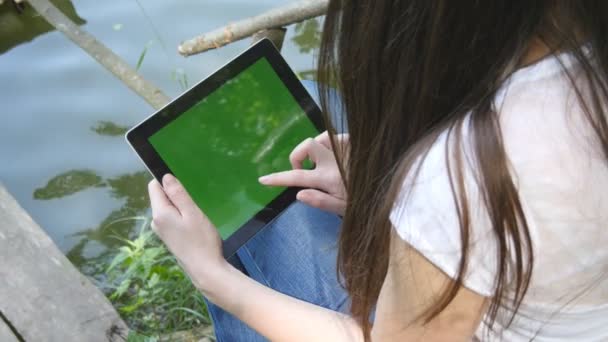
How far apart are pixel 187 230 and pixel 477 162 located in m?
0.56

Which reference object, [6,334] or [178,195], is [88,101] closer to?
[6,334]

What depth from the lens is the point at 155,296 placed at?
163 cm

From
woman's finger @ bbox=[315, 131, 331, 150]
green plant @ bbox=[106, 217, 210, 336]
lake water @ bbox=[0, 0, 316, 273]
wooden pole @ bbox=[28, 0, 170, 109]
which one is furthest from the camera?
A: lake water @ bbox=[0, 0, 316, 273]

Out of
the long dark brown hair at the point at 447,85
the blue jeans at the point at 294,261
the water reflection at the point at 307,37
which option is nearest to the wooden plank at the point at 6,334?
the blue jeans at the point at 294,261

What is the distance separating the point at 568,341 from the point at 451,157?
34cm

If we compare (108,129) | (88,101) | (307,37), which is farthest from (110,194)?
(307,37)

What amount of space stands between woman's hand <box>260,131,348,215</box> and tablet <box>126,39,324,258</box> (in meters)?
0.04

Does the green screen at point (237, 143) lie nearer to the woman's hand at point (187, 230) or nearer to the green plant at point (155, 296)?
the woman's hand at point (187, 230)

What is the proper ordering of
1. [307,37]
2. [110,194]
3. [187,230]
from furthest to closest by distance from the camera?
[307,37]
[110,194]
[187,230]

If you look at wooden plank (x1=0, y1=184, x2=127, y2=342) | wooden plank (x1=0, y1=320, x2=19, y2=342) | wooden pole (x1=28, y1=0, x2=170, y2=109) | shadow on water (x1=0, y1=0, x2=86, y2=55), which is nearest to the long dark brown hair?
wooden plank (x1=0, y1=184, x2=127, y2=342)

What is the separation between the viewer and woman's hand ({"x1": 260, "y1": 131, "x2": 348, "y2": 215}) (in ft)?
3.60

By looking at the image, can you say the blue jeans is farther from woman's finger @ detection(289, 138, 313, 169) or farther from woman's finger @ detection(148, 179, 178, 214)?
woman's finger @ detection(148, 179, 178, 214)

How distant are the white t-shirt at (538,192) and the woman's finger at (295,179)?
462 mm

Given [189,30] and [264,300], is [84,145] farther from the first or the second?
[264,300]
